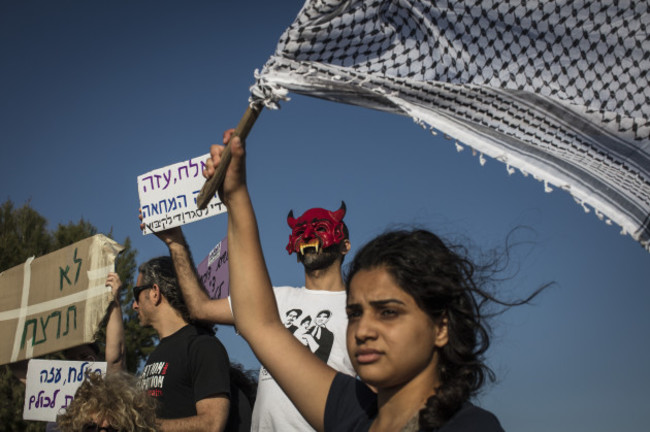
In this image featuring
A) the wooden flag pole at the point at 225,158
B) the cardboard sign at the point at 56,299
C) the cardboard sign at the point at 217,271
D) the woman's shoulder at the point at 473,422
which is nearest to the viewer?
the woman's shoulder at the point at 473,422

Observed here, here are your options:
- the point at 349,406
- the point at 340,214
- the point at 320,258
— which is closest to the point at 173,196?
the point at 320,258

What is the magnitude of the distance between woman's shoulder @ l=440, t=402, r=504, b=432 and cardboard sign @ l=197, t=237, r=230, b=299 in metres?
3.87

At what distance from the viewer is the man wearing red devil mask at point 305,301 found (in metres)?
3.93

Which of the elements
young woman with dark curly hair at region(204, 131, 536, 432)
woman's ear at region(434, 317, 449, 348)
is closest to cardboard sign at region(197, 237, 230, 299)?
young woman with dark curly hair at region(204, 131, 536, 432)

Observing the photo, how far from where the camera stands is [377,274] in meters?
2.23

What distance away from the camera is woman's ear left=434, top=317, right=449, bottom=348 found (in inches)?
84.4

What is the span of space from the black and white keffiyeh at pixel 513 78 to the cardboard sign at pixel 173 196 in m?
2.40

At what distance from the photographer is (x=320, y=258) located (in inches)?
185

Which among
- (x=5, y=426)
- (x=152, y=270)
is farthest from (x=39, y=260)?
(x=5, y=426)

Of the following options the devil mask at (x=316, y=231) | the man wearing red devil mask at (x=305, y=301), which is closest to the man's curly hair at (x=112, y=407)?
the man wearing red devil mask at (x=305, y=301)

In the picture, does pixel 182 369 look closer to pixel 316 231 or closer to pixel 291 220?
pixel 316 231

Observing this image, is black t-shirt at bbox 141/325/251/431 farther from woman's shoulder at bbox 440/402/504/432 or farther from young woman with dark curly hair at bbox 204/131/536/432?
woman's shoulder at bbox 440/402/504/432

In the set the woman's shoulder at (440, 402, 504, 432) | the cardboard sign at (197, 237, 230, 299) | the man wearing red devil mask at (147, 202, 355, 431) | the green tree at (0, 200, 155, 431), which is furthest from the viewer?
the green tree at (0, 200, 155, 431)

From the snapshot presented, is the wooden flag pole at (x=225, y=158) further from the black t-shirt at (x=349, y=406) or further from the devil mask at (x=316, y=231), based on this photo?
the devil mask at (x=316, y=231)
